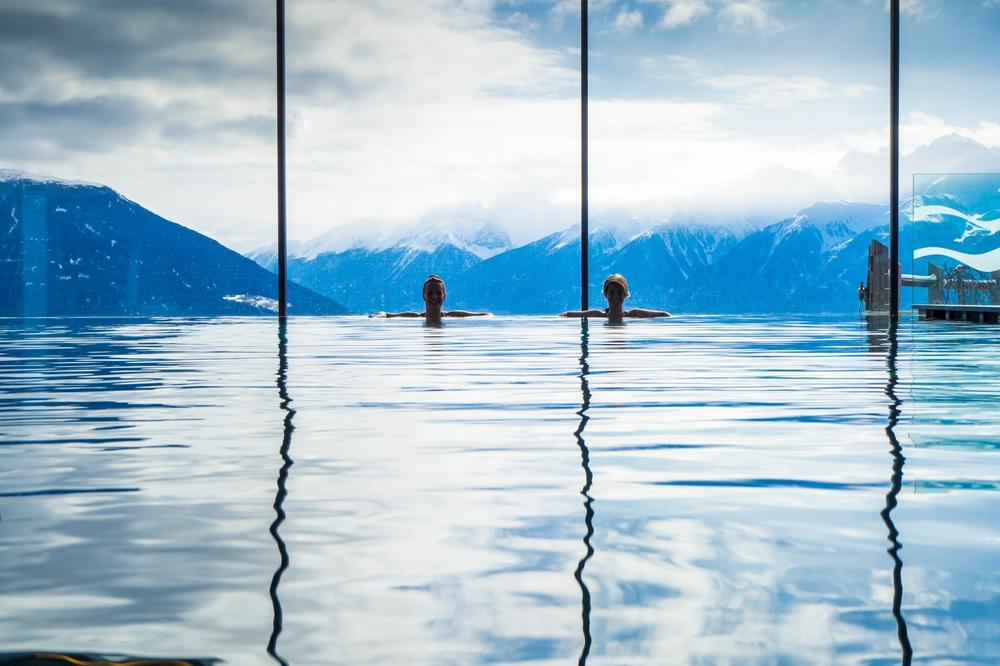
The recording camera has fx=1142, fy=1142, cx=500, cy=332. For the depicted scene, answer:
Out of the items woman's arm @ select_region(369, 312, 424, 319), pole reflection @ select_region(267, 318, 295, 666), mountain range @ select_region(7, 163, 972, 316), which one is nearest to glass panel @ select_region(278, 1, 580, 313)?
woman's arm @ select_region(369, 312, 424, 319)

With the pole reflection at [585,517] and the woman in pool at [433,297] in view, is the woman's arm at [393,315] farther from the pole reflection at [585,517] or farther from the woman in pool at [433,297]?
the pole reflection at [585,517]

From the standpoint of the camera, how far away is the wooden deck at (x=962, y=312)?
8.73m

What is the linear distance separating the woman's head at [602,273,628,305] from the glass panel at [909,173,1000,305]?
2.44 m

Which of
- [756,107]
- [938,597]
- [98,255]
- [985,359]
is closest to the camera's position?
[938,597]

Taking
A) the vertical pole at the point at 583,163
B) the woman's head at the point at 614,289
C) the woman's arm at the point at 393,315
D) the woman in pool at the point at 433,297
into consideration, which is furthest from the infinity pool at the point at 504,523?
the woman's arm at the point at 393,315

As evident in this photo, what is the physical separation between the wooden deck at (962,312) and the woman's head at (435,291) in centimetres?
422

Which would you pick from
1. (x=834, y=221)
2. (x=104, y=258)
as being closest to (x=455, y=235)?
(x=104, y=258)

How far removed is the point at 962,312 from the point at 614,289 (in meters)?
2.93

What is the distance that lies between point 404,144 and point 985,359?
6860 mm

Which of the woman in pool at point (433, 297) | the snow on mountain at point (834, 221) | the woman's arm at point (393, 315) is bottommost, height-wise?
the woman's arm at point (393, 315)

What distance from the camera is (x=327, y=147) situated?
11070mm

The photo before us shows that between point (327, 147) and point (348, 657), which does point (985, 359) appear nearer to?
point (348, 657)

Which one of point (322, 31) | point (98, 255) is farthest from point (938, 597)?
point (98, 255)

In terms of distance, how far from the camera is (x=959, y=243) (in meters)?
9.65
